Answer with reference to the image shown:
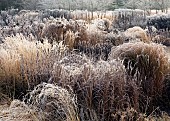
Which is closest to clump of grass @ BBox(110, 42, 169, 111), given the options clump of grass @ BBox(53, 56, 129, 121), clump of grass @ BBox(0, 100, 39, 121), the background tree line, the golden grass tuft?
the golden grass tuft

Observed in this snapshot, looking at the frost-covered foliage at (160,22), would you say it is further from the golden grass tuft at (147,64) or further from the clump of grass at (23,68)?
the clump of grass at (23,68)

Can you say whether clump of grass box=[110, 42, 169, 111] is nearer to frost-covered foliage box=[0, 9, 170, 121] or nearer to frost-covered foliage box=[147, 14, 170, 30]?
frost-covered foliage box=[0, 9, 170, 121]

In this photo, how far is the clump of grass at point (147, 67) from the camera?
16.0 ft

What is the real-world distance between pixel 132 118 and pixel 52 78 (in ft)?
4.29

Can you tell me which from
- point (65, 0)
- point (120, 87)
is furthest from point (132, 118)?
point (65, 0)

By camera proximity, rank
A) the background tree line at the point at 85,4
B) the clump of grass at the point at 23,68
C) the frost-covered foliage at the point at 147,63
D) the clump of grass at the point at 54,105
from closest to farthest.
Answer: the clump of grass at the point at 54,105
the frost-covered foliage at the point at 147,63
the clump of grass at the point at 23,68
the background tree line at the point at 85,4

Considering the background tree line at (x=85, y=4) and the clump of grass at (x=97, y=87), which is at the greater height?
the background tree line at (x=85, y=4)

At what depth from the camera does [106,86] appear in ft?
14.2

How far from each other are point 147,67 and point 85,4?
96.7 feet

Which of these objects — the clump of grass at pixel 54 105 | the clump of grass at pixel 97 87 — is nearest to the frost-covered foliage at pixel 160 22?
the clump of grass at pixel 97 87

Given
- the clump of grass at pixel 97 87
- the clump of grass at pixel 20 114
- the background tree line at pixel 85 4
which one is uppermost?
the background tree line at pixel 85 4

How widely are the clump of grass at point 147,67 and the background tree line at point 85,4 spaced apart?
947 inches

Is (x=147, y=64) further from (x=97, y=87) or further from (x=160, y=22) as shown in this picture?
(x=160, y=22)

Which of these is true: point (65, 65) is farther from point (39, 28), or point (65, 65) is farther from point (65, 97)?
point (39, 28)
